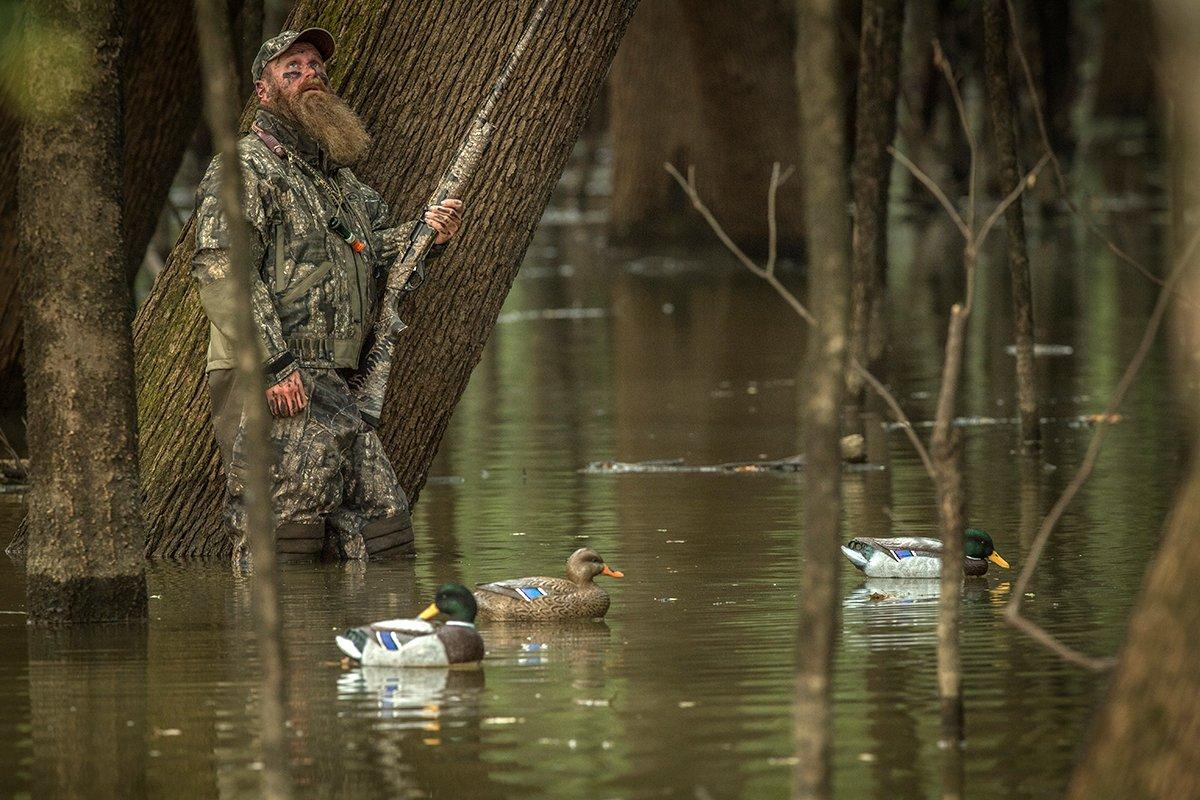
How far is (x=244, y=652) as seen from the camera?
23.7 ft

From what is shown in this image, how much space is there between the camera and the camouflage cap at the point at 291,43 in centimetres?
895

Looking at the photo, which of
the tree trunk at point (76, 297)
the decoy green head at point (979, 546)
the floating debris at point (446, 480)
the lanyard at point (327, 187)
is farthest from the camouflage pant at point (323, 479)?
the floating debris at point (446, 480)

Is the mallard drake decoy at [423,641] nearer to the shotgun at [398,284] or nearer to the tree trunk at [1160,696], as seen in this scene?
the shotgun at [398,284]

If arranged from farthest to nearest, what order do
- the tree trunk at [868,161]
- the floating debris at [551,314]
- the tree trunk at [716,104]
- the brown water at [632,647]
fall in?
the tree trunk at [716,104]
the floating debris at [551,314]
the tree trunk at [868,161]
the brown water at [632,647]

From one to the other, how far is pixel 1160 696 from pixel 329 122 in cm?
523

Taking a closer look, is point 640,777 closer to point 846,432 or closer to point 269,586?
point 269,586

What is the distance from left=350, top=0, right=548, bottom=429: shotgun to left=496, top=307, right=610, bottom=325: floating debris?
12951mm

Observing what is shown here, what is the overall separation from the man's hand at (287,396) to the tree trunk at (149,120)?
168 inches

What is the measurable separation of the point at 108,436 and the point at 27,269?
589mm

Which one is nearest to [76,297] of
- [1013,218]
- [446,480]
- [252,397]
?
[252,397]

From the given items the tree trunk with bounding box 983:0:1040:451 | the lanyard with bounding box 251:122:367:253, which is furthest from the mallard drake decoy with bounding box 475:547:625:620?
the tree trunk with bounding box 983:0:1040:451

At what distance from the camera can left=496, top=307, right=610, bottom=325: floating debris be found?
2267cm

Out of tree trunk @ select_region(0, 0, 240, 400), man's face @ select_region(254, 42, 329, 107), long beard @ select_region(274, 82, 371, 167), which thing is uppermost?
tree trunk @ select_region(0, 0, 240, 400)

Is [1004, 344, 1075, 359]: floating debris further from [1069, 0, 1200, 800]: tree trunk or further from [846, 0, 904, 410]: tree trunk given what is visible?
[1069, 0, 1200, 800]: tree trunk
